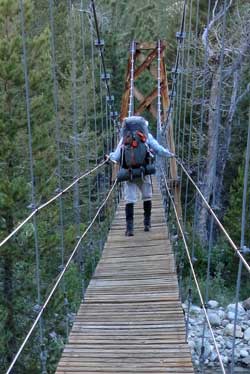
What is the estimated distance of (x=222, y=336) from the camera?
6887 mm

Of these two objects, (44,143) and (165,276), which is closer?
(165,276)

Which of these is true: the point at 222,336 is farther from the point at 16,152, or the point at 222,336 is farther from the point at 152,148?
the point at 152,148

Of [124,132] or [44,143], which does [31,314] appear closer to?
[44,143]

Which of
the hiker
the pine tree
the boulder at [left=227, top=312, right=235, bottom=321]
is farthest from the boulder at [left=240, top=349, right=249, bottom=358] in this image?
the hiker

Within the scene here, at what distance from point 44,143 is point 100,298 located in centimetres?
520

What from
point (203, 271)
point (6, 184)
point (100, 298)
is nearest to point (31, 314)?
point (6, 184)

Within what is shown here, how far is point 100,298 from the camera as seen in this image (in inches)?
109

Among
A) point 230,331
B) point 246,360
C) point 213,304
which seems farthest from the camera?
point 213,304

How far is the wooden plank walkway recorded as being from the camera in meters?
2.11

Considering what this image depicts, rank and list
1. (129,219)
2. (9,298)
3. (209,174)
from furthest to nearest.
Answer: (209,174) < (9,298) < (129,219)

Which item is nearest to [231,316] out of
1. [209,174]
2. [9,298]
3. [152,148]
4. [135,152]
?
[9,298]

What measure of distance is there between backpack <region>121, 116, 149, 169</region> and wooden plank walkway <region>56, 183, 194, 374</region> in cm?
54

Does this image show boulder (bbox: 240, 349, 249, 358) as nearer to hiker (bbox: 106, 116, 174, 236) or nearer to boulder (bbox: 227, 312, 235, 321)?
boulder (bbox: 227, 312, 235, 321)

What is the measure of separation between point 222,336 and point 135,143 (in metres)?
4.27
